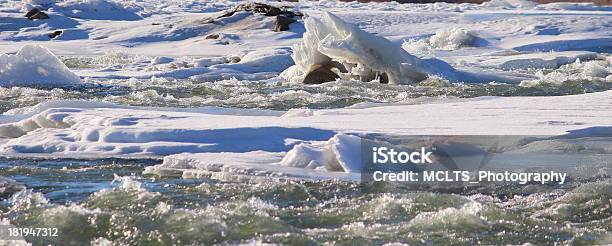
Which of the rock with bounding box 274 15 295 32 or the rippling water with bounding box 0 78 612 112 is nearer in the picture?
the rippling water with bounding box 0 78 612 112

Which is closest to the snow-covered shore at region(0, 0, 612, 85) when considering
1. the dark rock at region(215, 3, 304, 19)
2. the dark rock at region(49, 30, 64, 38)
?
the dark rock at region(49, 30, 64, 38)

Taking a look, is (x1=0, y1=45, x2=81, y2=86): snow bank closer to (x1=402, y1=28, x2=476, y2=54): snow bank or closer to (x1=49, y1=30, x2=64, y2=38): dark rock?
(x1=402, y1=28, x2=476, y2=54): snow bank

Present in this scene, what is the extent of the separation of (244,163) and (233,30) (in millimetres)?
16110

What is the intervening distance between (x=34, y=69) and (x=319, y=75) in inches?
152

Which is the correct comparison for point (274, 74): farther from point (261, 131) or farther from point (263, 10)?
point (263, 10)

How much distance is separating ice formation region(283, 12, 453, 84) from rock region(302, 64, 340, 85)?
0.09 meters

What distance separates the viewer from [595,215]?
5785 millimetres

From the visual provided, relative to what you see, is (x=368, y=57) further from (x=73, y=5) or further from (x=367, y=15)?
(x=73, y=5)

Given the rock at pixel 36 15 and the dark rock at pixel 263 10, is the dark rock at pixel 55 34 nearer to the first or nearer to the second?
the rock at pixel 36 15

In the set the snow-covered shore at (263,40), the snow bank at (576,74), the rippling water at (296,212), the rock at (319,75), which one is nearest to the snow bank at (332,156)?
the rippling water at (296,212)

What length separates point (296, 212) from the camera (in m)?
5.86

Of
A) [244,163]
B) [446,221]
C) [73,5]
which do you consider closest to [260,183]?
[244,163]

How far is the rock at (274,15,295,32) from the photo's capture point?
73.1 ft

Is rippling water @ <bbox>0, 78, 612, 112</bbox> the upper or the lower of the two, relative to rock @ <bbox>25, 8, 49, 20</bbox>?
upper
